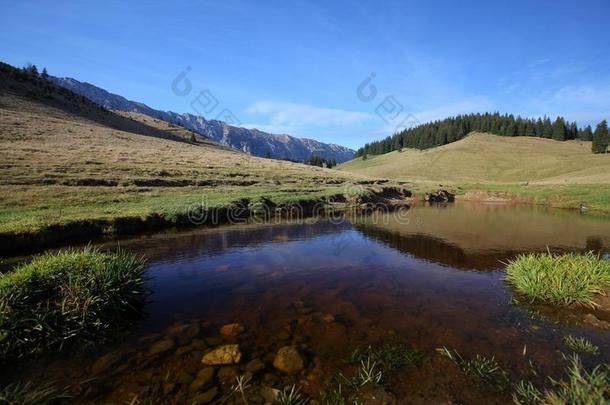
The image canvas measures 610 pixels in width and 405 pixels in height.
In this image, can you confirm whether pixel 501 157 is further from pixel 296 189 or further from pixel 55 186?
pixel 55 186

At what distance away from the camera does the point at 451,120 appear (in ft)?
567

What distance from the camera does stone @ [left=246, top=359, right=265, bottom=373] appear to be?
6887 mm

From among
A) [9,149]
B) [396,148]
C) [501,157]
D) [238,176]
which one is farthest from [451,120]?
[9,149]

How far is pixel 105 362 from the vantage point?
23.3 ft

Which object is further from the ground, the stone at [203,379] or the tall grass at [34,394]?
the tall grass at [34,394]

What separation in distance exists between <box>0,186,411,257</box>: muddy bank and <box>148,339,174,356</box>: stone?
12.7 metres

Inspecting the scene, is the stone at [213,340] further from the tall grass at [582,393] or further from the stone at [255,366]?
the tall grass at [582,393]

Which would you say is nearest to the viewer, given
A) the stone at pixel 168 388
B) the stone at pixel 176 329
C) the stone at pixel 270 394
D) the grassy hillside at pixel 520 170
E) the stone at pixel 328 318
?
the stone at pixel 270 394

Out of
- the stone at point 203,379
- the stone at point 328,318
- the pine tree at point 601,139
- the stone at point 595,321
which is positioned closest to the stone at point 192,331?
the stone at point 203,379

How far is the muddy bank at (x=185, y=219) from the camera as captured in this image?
16422 millimetres

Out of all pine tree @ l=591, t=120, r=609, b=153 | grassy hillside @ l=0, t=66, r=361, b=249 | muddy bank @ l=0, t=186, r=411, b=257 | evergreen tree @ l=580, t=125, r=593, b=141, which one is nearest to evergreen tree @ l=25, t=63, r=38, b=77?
grassy hillside @ l=0, t=66, r=361, b=249

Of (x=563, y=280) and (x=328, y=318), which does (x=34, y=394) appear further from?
(x=563, y=280)

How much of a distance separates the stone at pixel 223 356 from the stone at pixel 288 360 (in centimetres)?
95

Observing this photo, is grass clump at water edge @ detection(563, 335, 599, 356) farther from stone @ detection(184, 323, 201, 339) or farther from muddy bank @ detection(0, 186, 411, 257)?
muddy bank @ detection(0, 186, 411, 257)
